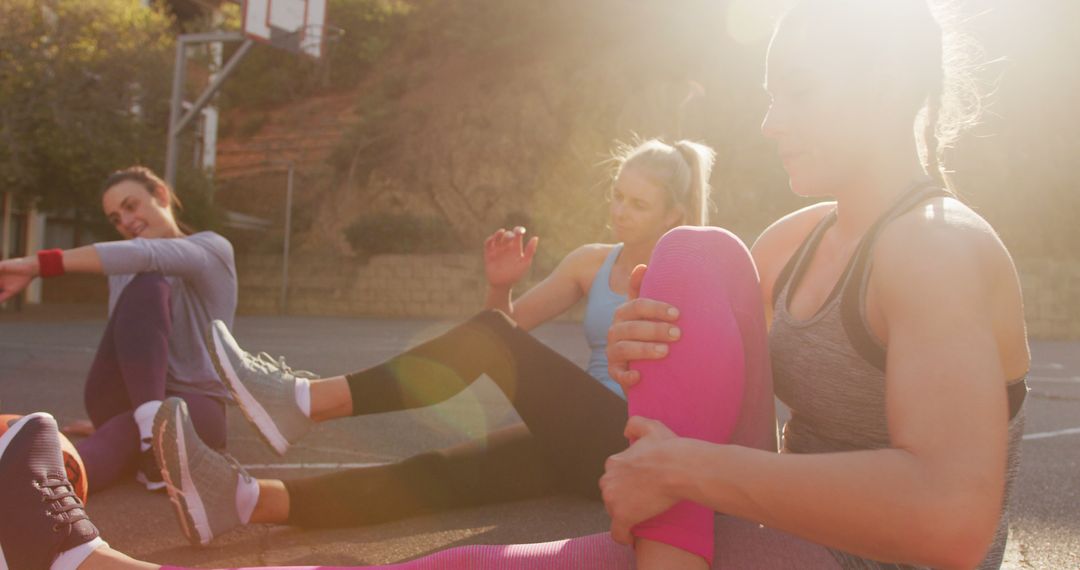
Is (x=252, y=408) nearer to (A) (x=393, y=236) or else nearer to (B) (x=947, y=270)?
(B) (x=947, y=270)

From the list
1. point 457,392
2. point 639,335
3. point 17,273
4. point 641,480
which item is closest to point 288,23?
point 17,273

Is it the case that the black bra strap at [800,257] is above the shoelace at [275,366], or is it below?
above

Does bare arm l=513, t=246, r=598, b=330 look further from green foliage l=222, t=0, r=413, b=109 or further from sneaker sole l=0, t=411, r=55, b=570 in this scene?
green foliage l=222, t=0, r=413, b=109

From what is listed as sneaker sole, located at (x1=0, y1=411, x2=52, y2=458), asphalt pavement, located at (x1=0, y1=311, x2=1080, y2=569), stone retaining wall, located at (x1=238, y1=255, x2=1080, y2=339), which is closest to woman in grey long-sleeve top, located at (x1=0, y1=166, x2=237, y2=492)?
asphalt pavement, located at (x1=0, y1=311, x2=1080, y2=569)

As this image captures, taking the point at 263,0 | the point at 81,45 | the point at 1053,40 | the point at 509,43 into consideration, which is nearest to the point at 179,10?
the point at 509,43

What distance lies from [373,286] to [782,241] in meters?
20.0

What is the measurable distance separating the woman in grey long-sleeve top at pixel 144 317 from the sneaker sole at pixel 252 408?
783 mm

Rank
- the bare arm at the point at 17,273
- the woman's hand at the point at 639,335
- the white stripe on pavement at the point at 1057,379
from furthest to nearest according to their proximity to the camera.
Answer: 1. the white stripe on pavement at the point at 1057,379
2. the bare arm at the point at 17,273
3. the woman's hand at the point at 639,335

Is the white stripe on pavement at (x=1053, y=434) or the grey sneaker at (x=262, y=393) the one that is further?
the white stripe on pavement at (x=1053, y=434)

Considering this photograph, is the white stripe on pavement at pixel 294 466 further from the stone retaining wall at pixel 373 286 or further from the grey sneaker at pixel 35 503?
the stone retaining wall at pixel 373 286

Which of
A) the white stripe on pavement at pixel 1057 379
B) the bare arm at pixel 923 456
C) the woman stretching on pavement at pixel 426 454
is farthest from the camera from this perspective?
the white stripe on pavement at pixel 1057 379

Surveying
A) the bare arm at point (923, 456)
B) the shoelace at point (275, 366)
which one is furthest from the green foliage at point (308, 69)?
the bare arm at point (923, 456)

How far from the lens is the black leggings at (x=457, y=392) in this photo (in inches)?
92.6

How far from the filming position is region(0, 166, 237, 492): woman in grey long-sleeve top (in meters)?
2.98
